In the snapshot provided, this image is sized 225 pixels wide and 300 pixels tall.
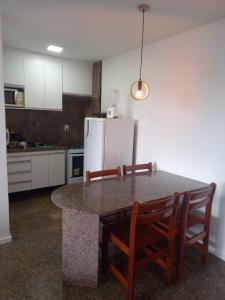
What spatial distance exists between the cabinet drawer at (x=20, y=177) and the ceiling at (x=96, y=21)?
201 cm

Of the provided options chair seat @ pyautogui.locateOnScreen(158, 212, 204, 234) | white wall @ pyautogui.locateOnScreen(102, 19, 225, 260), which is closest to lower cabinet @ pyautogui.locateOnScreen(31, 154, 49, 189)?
white wall @ pyautogui.locateOnScreen(102, 19, 225, 260)

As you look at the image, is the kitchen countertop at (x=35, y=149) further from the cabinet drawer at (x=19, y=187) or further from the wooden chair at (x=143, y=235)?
the wooden chair at (x=143, y=235)

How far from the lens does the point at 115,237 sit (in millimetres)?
1852

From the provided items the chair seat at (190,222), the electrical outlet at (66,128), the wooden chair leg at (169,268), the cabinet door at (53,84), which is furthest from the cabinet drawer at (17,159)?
the wooden chair leg at (169,268)

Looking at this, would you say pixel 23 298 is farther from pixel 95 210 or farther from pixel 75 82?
pixel 75 82

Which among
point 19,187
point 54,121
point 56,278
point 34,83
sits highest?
point 34,83

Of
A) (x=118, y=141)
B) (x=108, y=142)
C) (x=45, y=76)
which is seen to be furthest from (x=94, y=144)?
(x=45, y=76)

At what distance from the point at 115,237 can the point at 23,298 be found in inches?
34.2

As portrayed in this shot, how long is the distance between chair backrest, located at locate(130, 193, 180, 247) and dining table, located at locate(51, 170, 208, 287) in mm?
158

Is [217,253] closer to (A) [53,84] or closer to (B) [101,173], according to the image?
(B) [101,173]

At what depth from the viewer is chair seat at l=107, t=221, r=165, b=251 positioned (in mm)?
1809

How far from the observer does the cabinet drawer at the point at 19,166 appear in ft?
11.5

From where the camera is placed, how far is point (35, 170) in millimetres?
3750

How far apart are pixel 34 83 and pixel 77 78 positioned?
0.81 m
